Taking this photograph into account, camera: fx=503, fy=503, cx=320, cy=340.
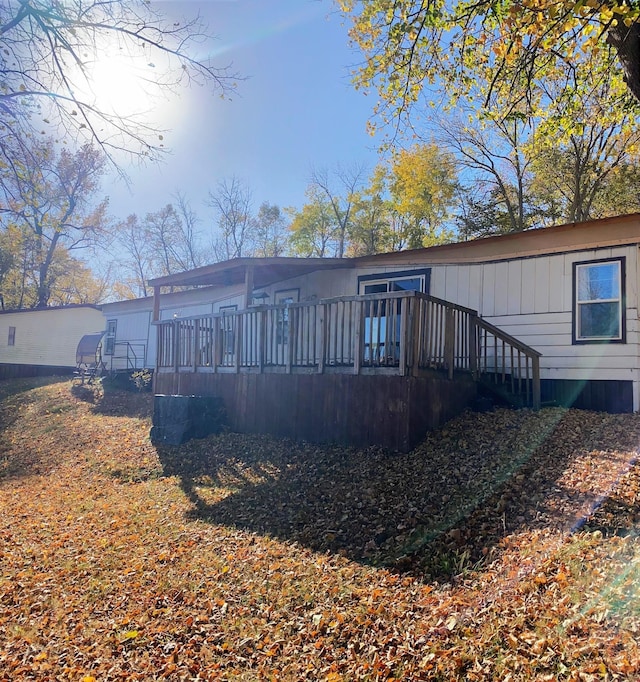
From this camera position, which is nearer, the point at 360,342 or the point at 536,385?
the point at 360,342

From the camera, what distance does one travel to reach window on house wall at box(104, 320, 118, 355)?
21.5 meters

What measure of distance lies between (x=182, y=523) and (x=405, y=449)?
9.27 ft

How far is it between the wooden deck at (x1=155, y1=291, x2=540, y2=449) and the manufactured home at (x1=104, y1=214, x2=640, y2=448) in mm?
22

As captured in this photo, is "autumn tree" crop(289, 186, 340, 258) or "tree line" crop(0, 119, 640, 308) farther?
"autumn tree" crop(289, 186, 340, 258)

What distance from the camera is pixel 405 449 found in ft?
21.1

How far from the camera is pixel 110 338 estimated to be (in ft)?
72.2

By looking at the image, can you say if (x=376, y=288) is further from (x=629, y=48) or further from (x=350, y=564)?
(x=350, y=564)

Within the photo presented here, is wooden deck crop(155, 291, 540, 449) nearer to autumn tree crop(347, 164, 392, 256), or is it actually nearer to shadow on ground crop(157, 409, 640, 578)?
shadow on ground crop(157, 409, 640, 578)

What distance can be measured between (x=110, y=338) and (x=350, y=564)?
66.5ft

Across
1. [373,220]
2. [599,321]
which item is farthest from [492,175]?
[599,321]

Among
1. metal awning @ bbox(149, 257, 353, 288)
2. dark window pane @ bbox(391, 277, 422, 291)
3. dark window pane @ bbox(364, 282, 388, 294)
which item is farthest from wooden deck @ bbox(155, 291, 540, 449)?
dark window pane @ bbox(364, 282, 388, 294)

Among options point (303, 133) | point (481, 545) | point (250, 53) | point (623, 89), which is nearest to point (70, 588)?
point (481, 545)

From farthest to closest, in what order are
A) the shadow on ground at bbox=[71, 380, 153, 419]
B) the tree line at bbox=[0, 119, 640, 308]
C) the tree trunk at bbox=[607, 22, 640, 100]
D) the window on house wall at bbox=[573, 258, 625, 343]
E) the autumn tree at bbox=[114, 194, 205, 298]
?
1. the autumn tree at bbox=[114, 194, 205, 298]
2. the shadow on ground at bbox=[71, 380, 153, 419]
3. the tree line at bbox=[0, 119, 640, 308]
4. the window on house wall at bbox=[573, 258, 625, 343]
5. the tree trunk at bbox=[607, 22, 640, 100]

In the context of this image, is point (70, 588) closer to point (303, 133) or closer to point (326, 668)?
point (326, 668)
